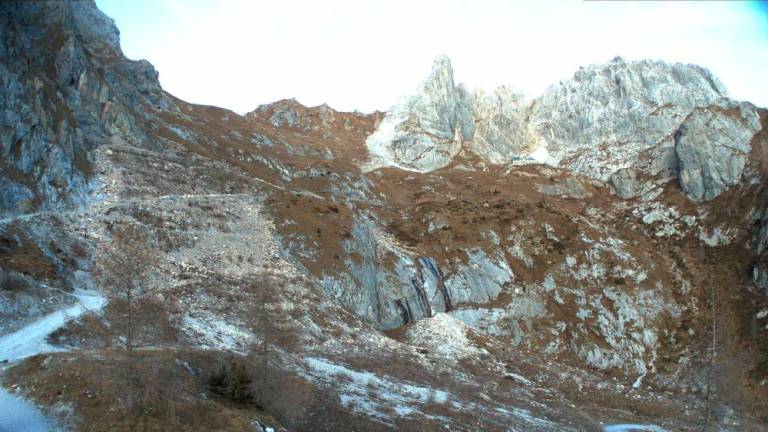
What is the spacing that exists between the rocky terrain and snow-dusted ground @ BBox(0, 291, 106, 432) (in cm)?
24

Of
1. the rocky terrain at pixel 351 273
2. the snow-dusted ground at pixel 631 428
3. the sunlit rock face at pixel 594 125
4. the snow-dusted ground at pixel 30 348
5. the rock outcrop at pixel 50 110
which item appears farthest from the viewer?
the sunlit rock face at pixel 594 125

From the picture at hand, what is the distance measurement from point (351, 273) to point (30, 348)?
35902 millimetres

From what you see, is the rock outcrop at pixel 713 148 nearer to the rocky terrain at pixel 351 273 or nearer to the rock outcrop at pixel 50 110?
the rocky terrain at pixel 351 273

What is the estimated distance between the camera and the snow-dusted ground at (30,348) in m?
17.3

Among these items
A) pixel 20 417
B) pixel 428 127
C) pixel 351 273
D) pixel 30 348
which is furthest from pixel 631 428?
pixel 428 127

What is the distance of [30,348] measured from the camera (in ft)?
81.6

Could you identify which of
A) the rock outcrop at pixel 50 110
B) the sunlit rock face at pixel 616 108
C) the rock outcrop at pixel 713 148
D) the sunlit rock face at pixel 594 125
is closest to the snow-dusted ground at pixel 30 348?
the rock outcrop at pixel 50 110

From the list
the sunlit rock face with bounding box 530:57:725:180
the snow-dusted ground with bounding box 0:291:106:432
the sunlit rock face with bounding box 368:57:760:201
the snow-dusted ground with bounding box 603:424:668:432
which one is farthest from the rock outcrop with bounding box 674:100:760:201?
the snow-dusted ground with bounding box 0:291:106:432

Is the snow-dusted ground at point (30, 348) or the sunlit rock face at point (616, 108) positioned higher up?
the sunlit rock face at point (616, 108)

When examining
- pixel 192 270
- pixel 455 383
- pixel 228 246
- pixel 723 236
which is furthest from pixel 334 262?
pixel 723 236

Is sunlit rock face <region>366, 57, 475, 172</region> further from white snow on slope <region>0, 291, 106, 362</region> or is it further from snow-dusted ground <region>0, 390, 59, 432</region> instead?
snow-dusted ground <region>0, 390, 59, 432</region>

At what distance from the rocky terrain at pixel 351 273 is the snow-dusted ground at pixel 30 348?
0.24 m

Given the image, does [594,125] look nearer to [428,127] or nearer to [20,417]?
[428,127]

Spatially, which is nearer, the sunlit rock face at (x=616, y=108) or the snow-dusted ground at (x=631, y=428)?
the snow-dusted ground at (x=631, y=428)
